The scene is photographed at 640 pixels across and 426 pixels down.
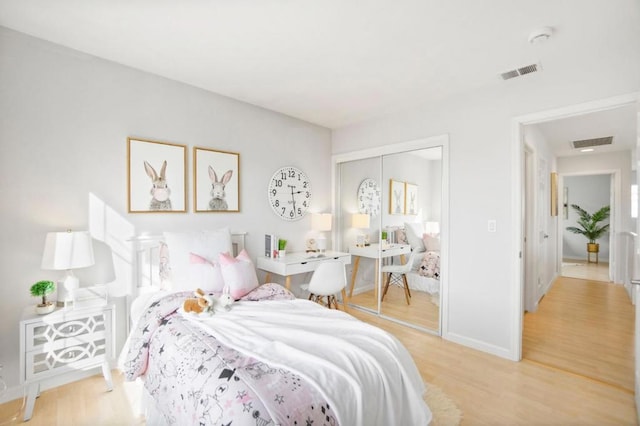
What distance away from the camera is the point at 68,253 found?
2.13 meters

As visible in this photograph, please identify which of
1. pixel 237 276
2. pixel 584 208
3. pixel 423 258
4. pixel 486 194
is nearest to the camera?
pixel 237 276

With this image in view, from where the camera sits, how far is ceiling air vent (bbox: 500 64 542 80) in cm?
252

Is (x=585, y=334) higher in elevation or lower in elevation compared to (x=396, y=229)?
lower

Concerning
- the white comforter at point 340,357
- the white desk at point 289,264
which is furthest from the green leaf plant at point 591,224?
the white comforter at point 340,357

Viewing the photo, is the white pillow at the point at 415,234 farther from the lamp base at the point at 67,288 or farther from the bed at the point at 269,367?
the lamp base at the point at 67,288

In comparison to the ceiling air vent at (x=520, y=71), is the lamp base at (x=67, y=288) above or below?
below

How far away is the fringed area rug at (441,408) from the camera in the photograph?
194cm

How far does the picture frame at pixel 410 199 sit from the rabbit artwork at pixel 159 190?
2.58 meters

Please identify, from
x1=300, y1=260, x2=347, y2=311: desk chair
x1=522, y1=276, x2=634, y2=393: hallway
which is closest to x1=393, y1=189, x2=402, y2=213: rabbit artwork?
x1=300, y1=260, x2=347, y2=311: desk chair

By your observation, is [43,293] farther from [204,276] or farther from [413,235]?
[413,235]

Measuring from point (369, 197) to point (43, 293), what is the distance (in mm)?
3321

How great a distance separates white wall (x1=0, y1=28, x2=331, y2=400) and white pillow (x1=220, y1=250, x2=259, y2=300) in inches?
32.1

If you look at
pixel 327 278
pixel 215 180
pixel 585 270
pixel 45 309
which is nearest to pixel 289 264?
pixel 327 278

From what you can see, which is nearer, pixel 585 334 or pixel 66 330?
pixel 66 330
